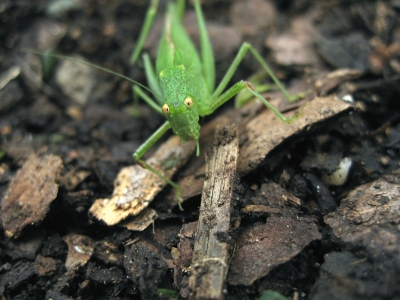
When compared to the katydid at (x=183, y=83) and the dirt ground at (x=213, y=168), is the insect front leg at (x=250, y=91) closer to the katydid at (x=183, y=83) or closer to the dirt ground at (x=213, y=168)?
the katydid at (x=183, y=83)

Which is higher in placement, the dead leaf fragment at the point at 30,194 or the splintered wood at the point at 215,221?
the dead leaf fragment at the point at 30,194

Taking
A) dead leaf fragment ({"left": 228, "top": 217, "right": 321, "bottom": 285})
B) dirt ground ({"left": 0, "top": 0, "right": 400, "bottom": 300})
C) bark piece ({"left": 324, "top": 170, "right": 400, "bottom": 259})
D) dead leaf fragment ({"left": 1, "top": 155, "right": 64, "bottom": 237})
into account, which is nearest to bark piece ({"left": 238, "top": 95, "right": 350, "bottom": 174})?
dirt ground ({"left": 0, "top": 0, "right": 400, "bottom": 300})

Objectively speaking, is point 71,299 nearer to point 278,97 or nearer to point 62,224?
point 62,224

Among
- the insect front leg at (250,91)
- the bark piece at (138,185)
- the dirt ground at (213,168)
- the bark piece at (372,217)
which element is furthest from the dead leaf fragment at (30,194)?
the bark piece at (372,217)

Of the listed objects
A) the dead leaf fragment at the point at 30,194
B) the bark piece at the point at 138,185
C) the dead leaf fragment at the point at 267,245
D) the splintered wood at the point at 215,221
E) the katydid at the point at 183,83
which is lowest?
the dead leaf fragment at the point at 267,245

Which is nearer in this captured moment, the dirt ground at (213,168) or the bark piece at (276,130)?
the dirt ground at (213,168)

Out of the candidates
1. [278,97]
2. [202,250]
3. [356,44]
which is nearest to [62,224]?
[202,250]

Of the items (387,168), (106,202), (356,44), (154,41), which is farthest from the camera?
(154,41)
